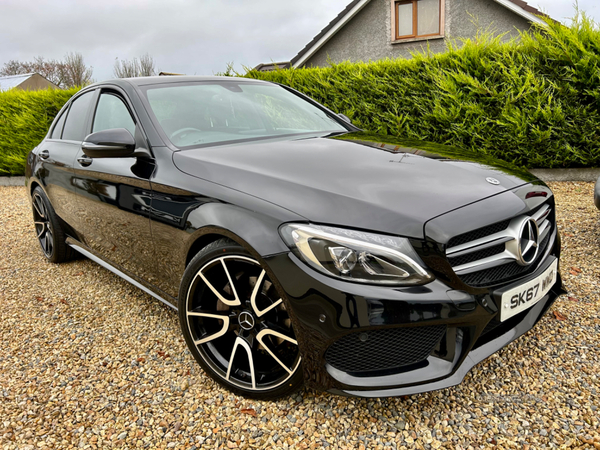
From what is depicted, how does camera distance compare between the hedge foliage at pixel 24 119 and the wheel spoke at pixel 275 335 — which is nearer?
the wheel spoke at pixel 275 335

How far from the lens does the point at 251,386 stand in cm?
205

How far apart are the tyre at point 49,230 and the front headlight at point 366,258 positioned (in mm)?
3040

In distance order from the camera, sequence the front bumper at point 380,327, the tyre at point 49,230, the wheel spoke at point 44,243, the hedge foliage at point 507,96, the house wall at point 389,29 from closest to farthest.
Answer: the front bumper at point 380,327 < the tyre at point 49,230 < the wheel spoke at point 44,243 < the hedge foliage at point 507,96 < the house wall at point 389,29

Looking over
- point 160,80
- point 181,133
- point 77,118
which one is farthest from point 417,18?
point 181,133

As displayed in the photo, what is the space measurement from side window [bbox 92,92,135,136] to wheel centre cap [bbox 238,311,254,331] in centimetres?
134

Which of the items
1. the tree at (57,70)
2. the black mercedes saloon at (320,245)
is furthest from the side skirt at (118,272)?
the tree at (57,70)

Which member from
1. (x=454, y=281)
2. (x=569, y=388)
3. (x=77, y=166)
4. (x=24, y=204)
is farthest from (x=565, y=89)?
(x=24, y=204)

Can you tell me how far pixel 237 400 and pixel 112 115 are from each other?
206 centimetres

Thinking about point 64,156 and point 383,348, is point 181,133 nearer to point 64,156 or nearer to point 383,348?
point 64,156

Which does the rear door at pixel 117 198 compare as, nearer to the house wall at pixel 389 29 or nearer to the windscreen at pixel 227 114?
the windscreen at pixel 227 114

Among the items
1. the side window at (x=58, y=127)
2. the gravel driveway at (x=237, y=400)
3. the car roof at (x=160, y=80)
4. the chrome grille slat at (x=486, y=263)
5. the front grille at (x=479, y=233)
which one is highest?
the car roof at (x=160, y=80)

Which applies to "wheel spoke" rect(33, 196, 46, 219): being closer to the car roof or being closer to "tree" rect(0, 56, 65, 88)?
the car roof

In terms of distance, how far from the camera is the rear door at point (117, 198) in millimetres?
2541

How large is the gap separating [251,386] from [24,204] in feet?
24.6
